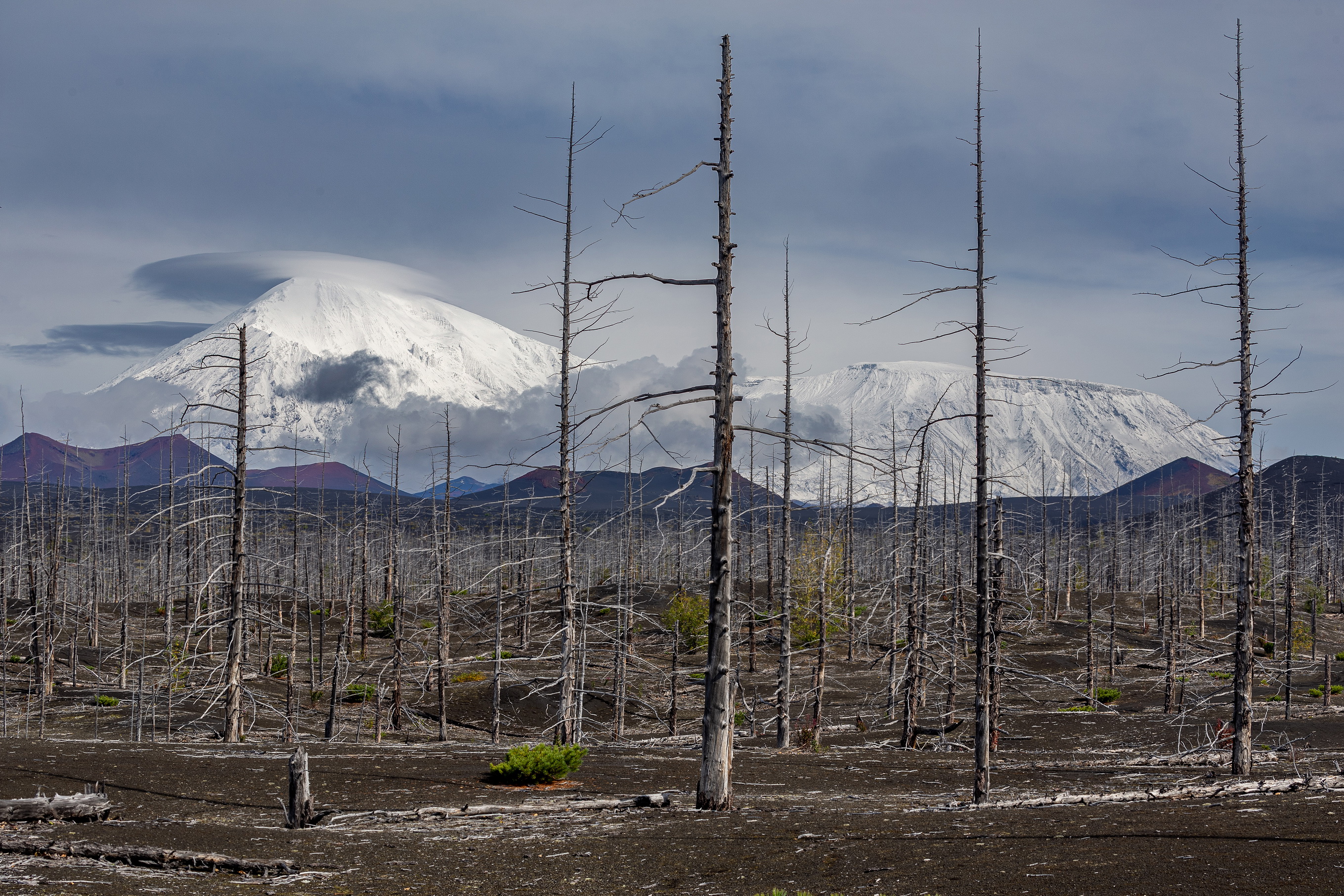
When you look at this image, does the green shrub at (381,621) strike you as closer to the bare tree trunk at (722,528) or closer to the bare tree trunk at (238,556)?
the bare tree trunk at (238,556)

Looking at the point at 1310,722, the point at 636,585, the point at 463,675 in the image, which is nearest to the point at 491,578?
the point at 636,585

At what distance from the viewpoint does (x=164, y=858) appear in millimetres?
9703

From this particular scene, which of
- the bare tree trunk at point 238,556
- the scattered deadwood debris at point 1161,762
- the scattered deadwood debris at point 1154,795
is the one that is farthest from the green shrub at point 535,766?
the scattered deadwood debris at point 1161,762

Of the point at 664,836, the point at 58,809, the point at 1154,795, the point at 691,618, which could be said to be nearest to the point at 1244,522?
the point at 1154,795

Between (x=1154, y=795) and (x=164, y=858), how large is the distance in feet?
45.8

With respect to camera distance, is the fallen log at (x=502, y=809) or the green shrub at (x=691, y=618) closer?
the fallen log at (x=502, y=809)

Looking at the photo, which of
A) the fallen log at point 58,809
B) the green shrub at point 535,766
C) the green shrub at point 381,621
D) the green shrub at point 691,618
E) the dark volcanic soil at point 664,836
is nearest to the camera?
the dark volcanic soil at point 664,836

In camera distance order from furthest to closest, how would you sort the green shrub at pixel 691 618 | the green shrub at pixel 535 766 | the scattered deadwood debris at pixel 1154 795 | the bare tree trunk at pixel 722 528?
the green shrub at pixel 691 618 < the green shrub at pixel 535 766 < the scattered deadwood debris at pixel 1154 795 < the bare tree trunk at pixel 722 528

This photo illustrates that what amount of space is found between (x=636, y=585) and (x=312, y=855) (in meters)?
61.2

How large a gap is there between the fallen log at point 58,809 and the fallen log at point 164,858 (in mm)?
1658

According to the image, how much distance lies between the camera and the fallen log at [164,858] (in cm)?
970

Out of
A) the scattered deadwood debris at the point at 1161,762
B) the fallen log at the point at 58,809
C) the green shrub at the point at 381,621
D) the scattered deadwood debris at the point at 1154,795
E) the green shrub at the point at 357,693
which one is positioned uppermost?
the fallen log at the point at 58,809

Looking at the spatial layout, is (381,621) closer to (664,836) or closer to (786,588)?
(786,588)

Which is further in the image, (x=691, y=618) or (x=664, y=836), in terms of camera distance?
(x=691, y=618)
